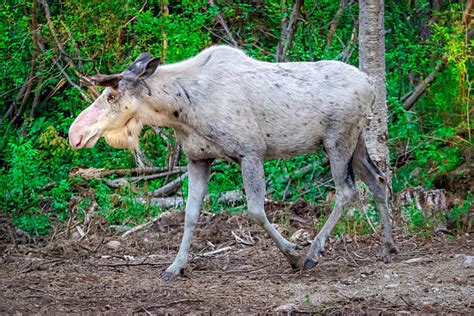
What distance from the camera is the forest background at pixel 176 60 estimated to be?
37.5ft

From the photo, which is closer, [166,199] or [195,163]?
[195,163]

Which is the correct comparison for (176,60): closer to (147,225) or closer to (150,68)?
(147,225)

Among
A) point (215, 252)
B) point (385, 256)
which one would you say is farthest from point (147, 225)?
point (385, 256)

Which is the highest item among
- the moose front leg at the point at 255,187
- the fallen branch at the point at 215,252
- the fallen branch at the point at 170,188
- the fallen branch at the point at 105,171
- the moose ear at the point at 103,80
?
the moose ear at the point at 103,80

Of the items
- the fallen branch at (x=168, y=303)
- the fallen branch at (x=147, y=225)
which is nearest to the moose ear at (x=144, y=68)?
the fallen branch at (x=168, y=303)

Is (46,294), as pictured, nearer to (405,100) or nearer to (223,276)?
(223,276)

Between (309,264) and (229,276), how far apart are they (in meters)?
0.78

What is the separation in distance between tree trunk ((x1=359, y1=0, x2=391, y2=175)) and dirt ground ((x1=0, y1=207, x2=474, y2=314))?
1.11m

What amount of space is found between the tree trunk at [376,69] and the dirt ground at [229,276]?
111cm

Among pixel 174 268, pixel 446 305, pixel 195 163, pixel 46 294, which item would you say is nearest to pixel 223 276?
pixel 174 268

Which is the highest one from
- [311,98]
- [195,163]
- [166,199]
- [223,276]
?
[311,98]

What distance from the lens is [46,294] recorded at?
7.47 m

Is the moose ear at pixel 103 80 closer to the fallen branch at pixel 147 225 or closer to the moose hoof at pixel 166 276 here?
the moose hoof at pixel 166 276

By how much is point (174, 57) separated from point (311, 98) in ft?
12.4
